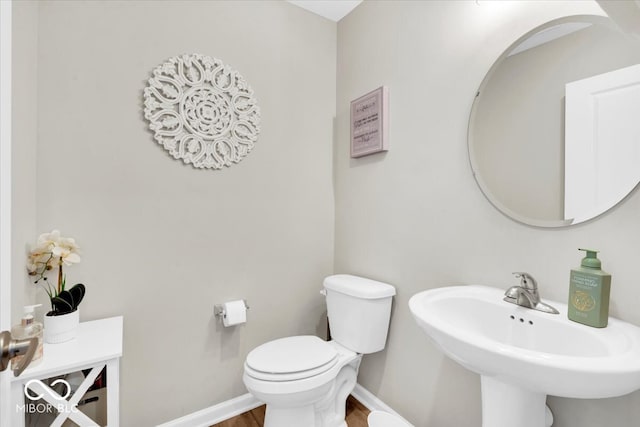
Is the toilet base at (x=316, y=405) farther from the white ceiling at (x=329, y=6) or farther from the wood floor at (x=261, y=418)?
the white ceiling at (x=329, y=6)

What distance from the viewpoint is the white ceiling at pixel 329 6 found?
1.85 meters

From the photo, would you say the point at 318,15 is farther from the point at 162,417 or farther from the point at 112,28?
the point at 162,417

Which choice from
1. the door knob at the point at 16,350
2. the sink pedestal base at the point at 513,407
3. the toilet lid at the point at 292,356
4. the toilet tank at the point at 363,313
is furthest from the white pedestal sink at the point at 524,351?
the door knob at the point at 16,350

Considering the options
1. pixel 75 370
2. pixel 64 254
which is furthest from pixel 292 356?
pixel 64 254

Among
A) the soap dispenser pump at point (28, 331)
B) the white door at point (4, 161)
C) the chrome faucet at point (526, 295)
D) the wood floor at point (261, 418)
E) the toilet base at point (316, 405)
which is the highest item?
the white door at point (4, 161)

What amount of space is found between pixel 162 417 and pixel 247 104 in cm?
169

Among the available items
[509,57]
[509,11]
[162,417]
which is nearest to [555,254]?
[509,57]

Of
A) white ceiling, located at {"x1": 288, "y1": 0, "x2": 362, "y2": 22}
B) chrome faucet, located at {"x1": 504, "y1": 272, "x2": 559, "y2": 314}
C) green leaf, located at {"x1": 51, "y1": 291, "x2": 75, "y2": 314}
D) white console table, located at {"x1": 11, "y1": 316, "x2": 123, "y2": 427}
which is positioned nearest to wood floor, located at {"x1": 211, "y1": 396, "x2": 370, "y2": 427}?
white console table, located at {"x1": 11, "y1": 316, "x2": 123, "y2": 427}

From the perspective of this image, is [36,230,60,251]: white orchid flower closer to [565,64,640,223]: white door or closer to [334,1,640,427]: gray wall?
[334,1,640,427]: gray wall

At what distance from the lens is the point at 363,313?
1.54 meters

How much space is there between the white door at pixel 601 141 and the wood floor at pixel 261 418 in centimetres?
143

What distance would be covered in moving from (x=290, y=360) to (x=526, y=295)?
988 mm

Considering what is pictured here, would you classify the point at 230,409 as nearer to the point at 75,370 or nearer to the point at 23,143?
the point at 75,370

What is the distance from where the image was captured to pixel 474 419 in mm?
1232
